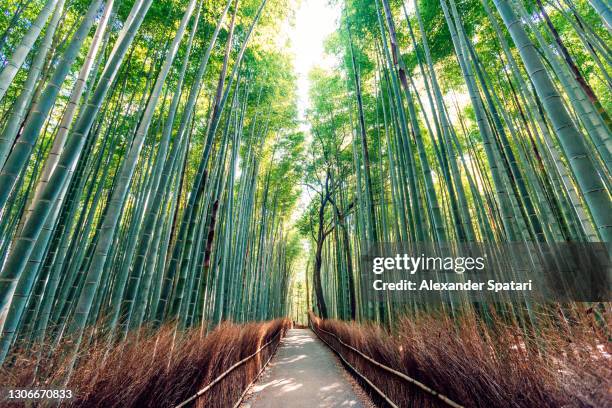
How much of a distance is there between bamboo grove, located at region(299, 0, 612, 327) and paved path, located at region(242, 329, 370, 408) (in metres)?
1.18

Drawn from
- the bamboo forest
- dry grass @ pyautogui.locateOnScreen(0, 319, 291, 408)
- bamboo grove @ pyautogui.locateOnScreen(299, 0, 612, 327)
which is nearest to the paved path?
the bamboo forest

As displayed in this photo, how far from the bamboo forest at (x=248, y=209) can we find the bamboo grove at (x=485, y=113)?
3 centimetres

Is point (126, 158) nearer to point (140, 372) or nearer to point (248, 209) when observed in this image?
point (140, 372)

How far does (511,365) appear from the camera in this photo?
1.17 meters

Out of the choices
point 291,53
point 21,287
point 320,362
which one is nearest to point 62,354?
point 21,287

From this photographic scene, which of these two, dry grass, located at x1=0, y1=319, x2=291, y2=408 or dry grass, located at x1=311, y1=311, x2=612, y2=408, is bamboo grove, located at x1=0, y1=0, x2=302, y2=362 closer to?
dry grass, located at x1=0, y1=319, x2=291, y2=408

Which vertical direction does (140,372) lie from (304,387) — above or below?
above

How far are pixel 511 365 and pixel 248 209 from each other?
5487 mm

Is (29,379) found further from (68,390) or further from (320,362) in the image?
(320,362)

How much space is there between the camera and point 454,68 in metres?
4.67

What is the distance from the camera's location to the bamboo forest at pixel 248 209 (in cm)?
118

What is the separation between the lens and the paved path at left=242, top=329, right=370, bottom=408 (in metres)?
3.05

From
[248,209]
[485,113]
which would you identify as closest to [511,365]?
[485,113]

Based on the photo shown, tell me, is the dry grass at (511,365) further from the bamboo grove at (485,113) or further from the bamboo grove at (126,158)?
the bamboo grove at (126,158)
